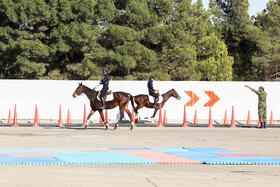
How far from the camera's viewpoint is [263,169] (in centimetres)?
1177

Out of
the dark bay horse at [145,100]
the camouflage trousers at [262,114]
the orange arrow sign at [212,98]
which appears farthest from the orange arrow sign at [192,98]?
the camouflage trousers at [262,114]

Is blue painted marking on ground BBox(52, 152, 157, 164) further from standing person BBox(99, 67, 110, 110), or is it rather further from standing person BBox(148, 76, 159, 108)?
standing person BBox(148, 76, 159, 108)

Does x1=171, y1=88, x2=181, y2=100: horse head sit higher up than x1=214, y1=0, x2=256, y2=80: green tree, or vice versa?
x1=214, y1=0, x2=256, y2=80: green tree

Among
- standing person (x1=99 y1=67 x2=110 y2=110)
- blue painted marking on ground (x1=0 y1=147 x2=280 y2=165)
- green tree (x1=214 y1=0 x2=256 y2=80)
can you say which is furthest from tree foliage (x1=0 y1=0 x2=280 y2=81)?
blue painted marking on ground (x1=0 y1=147 x2=280 y2=165)

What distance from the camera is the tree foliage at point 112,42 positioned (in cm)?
4731

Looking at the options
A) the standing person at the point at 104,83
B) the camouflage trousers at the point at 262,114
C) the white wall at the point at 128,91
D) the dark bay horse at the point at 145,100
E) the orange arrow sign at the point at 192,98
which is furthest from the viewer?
the orange arrow sign at the point at 192,98

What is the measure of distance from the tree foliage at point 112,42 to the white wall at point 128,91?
45.3 ft

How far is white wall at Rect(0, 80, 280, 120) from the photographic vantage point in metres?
31.4

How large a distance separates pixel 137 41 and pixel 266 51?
1357 centimetres

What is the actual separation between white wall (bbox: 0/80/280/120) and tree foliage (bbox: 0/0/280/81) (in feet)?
45.3

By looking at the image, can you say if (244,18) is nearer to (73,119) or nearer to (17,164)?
(73,119)

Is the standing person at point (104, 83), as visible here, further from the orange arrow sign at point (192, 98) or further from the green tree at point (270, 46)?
the green tree at point (270, 46)

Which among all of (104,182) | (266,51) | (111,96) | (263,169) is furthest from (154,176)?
(266,51)

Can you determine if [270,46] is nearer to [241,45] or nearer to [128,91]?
[241,45]
